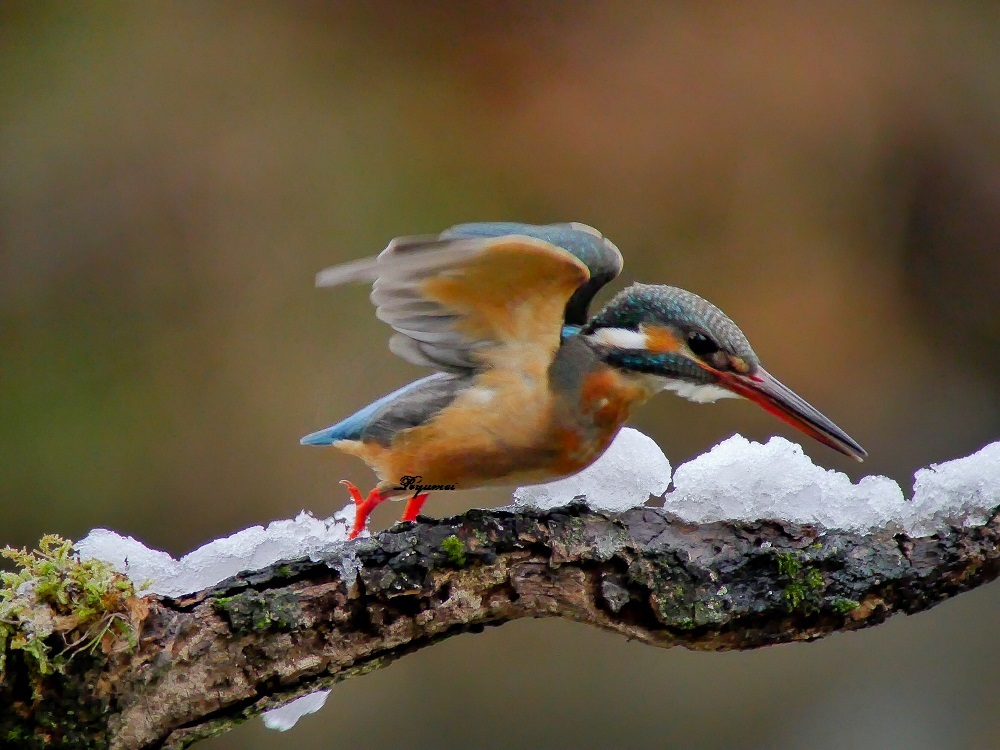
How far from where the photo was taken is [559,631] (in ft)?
12.8

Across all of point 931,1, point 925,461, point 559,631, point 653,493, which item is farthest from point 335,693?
point 931,1

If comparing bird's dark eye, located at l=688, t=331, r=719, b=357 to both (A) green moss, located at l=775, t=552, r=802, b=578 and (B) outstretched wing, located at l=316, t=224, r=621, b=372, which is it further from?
(A) green moss, located at l=775, t=552, r=802, b=578

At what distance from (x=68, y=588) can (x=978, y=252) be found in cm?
382

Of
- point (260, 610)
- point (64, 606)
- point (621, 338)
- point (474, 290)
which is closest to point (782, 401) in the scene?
point (621, 338)

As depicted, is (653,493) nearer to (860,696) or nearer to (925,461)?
(860,696)

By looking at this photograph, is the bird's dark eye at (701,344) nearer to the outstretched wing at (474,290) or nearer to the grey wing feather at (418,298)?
the outstretched wing at (474,290)

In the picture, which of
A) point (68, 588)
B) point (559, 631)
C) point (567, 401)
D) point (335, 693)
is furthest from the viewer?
point (559, 631)

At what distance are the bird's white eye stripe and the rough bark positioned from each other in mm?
309

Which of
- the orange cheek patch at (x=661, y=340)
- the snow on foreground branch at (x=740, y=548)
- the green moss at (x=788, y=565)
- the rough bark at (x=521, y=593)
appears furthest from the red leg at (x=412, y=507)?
the green moss at (x=788, y=565)

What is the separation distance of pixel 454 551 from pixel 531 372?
1.34ft

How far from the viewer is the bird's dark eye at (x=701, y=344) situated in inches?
70.9

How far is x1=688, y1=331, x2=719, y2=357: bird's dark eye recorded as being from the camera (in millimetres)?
1800

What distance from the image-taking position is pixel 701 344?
5.93 ft

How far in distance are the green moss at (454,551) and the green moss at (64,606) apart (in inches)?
17.7
